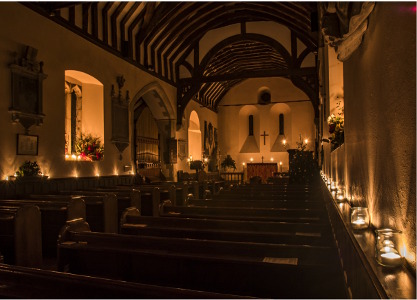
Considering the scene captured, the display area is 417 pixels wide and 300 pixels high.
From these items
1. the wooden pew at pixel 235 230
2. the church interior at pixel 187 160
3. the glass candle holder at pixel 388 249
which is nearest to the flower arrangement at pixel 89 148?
→ the church interior at pixel 187 160

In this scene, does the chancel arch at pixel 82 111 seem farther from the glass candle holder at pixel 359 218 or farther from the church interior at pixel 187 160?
the glass candle holder at pixel 359 218

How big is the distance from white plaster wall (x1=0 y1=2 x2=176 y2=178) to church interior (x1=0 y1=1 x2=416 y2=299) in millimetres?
29

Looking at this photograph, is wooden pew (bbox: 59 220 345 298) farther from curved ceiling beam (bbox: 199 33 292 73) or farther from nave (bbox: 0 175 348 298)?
curved ceiling beam (bbox: 199 33 292 73)

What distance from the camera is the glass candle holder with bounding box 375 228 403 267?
100 cm

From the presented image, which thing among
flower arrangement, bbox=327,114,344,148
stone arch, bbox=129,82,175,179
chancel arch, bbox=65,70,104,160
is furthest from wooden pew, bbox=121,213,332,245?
stone arch, bbox=129,82,175,179

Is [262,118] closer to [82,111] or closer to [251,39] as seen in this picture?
[251,39]

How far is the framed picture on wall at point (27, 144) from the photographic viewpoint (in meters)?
5.37

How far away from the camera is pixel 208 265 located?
1825mm

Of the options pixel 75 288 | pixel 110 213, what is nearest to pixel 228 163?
pixel 110 213

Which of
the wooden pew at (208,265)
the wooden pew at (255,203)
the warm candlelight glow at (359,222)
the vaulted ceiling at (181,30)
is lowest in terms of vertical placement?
the wooden pew at (208,265)

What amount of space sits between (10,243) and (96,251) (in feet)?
4.52

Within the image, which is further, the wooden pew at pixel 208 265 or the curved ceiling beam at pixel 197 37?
the curved ceiling beam at pixel 197 37

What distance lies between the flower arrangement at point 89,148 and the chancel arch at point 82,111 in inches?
3.2

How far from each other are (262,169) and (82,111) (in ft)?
35.1
